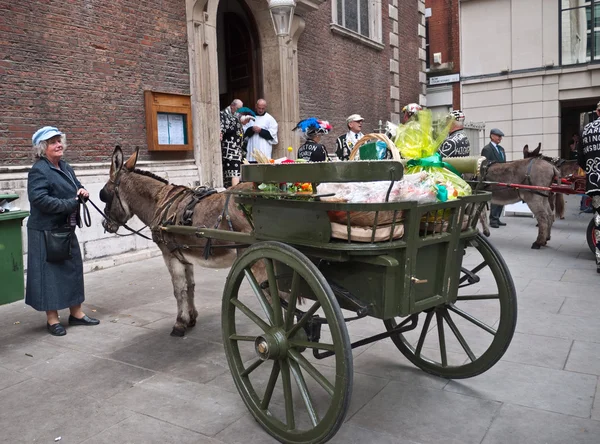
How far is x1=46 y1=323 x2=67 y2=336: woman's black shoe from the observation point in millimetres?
5234

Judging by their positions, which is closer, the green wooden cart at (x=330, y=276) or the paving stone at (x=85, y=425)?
the green wooden cart at (x=330, y=276)

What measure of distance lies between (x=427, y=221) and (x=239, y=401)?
5.87 ft

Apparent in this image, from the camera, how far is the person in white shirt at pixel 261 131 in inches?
424

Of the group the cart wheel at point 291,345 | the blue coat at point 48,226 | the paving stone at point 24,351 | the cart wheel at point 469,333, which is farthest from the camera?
the blue coat at point 48,226

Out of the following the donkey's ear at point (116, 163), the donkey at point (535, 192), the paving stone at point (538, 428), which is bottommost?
the paving stone at point (538, 428)

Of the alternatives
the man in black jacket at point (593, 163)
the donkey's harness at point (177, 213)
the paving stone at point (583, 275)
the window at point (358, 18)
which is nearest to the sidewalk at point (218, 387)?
the paving stone at point (583, 275)

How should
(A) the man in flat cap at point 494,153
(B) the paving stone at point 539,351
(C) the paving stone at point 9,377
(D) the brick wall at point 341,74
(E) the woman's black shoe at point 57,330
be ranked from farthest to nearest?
(D) the brick wall at point 341,74 → (A) the man in flat cap at point 494,153 → (E) the woman's black shoe at point 57,330 → (B) the paving stone at point 539,351 → (C) the paving stone at point 9,377

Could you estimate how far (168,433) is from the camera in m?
3.29

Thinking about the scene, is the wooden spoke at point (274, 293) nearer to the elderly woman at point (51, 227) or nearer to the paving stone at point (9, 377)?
the paving stone at point (9, 377)

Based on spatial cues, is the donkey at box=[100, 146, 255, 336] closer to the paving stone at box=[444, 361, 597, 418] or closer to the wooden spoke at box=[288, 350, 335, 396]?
the wooden spoke at box=[288, 350, 335, 396]

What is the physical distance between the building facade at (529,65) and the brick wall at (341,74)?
242 inches

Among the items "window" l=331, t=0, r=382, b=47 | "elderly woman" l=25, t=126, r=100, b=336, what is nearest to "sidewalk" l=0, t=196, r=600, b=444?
"elderly woman" l=25, t=126, r=100, b=336

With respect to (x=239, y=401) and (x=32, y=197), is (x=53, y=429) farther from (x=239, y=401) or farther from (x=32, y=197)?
(x=32, y=197)

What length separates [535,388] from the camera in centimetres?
376
